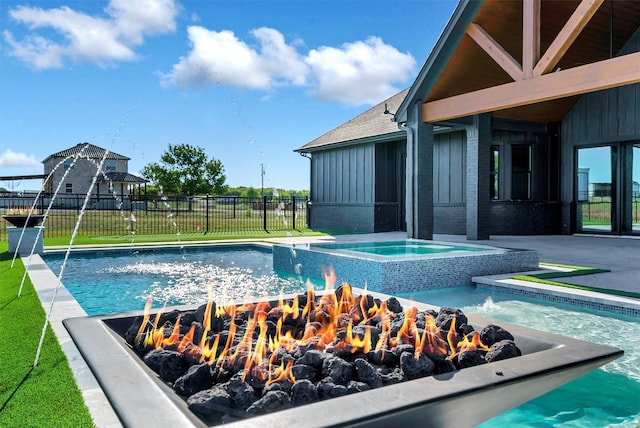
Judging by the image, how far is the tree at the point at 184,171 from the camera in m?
41.9

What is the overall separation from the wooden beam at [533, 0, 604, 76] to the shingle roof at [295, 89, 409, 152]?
6671 millimetres

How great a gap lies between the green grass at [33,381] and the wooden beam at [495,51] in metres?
7.63

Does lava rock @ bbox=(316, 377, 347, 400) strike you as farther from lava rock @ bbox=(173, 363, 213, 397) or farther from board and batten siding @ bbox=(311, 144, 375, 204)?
board and batten siding @ bbox=(311, 144, 375, 204)

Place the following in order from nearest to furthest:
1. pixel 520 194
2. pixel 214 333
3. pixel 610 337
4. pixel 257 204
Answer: pixel 214 333 < pixel 610 337 < pixel 520 194 < pixel 257 204

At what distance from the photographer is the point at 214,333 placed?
296cm

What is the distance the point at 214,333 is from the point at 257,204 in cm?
1618

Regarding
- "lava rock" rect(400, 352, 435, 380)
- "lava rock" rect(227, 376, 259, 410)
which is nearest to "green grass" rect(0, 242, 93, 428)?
"lava rock" rect(227, 376, 259, 410)

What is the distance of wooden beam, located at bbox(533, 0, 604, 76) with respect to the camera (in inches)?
271

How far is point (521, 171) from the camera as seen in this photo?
14.3 meters

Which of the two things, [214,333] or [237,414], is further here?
[214,333]

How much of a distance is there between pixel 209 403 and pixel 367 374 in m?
0.73

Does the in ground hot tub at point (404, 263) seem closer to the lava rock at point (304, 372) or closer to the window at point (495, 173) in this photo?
the lava rock at point (304, 372)

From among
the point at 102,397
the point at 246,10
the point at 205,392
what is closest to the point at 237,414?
the point at 205,392

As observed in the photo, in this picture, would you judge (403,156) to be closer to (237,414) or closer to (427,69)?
(427,69)
